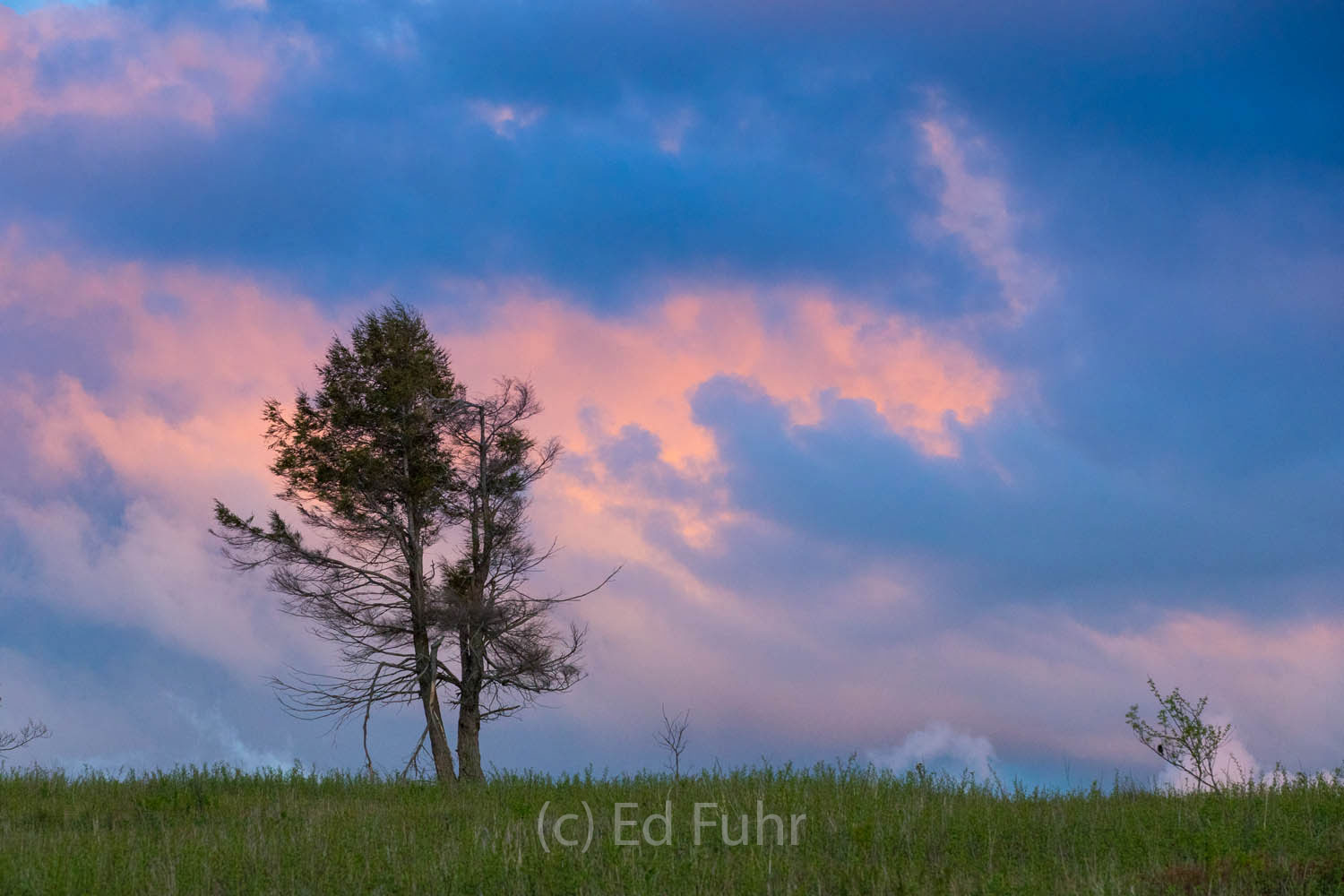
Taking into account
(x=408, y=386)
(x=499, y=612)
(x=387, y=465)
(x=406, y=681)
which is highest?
(x=408, y=386)

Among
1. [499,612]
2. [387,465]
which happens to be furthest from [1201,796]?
[387,465]

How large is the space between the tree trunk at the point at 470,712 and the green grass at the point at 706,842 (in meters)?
8.29

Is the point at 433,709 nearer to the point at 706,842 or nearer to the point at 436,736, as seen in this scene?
the point at 436,736

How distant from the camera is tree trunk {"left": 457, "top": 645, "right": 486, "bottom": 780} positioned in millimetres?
23922

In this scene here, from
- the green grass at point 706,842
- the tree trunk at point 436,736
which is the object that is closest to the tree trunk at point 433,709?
the tree trunk at point 436,736

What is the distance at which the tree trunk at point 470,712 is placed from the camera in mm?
23922

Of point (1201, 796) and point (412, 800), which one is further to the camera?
point (412, 800)

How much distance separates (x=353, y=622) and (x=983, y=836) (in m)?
17.1

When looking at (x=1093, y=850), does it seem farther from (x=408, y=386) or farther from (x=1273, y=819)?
(x=408, y=386)

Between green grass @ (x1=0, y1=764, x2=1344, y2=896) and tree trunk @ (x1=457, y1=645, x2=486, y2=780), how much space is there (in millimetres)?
8290

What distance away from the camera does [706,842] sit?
34.2 feet

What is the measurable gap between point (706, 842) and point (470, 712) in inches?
577

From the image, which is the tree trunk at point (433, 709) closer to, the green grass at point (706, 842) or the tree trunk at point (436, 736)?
the tree trunk at point (436, 736)

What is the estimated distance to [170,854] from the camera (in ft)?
34.7
